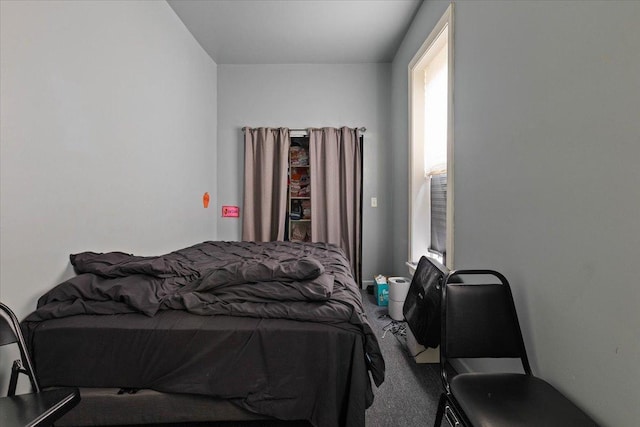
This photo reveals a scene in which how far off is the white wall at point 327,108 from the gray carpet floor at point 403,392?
1.66 meters

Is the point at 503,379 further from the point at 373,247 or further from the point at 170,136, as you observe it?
the point at 170,136

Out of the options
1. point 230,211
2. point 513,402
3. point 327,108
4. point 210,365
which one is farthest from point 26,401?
point 327,108

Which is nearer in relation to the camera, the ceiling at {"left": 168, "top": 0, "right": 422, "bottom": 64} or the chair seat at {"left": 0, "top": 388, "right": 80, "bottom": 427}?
the chair seat at {"left": 0, "top": 388, "right": 80, "bottom": 427}

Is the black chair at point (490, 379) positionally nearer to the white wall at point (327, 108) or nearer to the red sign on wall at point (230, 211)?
the white wall at point (327, 108)

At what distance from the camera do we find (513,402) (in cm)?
92

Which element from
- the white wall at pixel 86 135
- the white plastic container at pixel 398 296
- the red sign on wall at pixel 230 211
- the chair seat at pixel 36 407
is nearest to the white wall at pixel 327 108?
the red sign on wall at pixel 230 211

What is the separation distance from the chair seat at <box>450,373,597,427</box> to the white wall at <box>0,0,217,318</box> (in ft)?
6.43

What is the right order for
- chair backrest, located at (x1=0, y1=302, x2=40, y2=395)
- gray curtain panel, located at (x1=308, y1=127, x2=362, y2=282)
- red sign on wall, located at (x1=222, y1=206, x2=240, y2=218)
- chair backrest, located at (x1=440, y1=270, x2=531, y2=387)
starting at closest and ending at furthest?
chair backrest, located at (x1=0, y1=302, x2=40, y2=395)
chair backrest, located at (x1=440, y1=270, x2=531, y2=387)
gray curtain panel, located at (x1=308, y1=127, x2=362, y2=282)
red sign on wall, located at (x1=222, y1=206, x2=240, y2=218)

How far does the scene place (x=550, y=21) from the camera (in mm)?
1081

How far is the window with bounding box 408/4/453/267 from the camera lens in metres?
2.31

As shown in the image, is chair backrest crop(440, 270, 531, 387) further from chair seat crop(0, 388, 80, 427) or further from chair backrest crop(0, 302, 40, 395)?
chair backrest crop(0, 302, 40, 395)

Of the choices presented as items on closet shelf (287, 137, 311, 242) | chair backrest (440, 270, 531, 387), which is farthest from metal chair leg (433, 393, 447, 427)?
items on closet shelf (287, 137, 311, 242)

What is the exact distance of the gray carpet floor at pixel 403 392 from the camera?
1433 millimetres

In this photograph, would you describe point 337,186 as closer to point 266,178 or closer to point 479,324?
point 266,178
